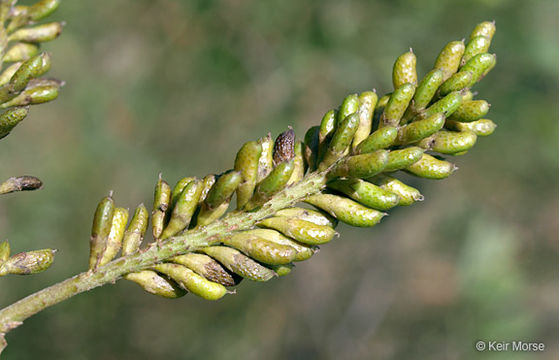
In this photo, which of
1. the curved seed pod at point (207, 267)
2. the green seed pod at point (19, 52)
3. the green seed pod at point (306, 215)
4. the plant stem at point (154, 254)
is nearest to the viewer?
the plant stem at point (154, 254)

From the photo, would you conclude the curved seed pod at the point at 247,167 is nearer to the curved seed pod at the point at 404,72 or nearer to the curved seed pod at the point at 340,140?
the curved seed pod at the point at 340,140

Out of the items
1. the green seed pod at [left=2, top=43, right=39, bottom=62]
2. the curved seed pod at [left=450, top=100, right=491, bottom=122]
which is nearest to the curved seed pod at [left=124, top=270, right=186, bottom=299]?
the green seed pod at [left=2, top=43, right=39, bottom=62]

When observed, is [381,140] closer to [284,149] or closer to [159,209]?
[284,149]

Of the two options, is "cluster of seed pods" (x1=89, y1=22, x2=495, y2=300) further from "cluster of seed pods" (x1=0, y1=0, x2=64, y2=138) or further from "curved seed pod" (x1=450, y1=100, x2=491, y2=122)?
"cluster of seed pods" (x1=0, y1=0, x2=64, y2=138)

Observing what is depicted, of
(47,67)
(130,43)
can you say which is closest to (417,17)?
(130,43)

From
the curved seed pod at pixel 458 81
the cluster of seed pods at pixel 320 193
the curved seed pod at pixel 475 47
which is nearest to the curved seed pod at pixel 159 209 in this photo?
the cluster of seed pods at pixel 320 193

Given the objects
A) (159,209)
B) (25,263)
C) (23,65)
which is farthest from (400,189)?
(23,65)

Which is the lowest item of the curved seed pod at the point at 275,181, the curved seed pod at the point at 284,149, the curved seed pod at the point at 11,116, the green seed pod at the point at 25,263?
the green seed pod at the point at 25,263
